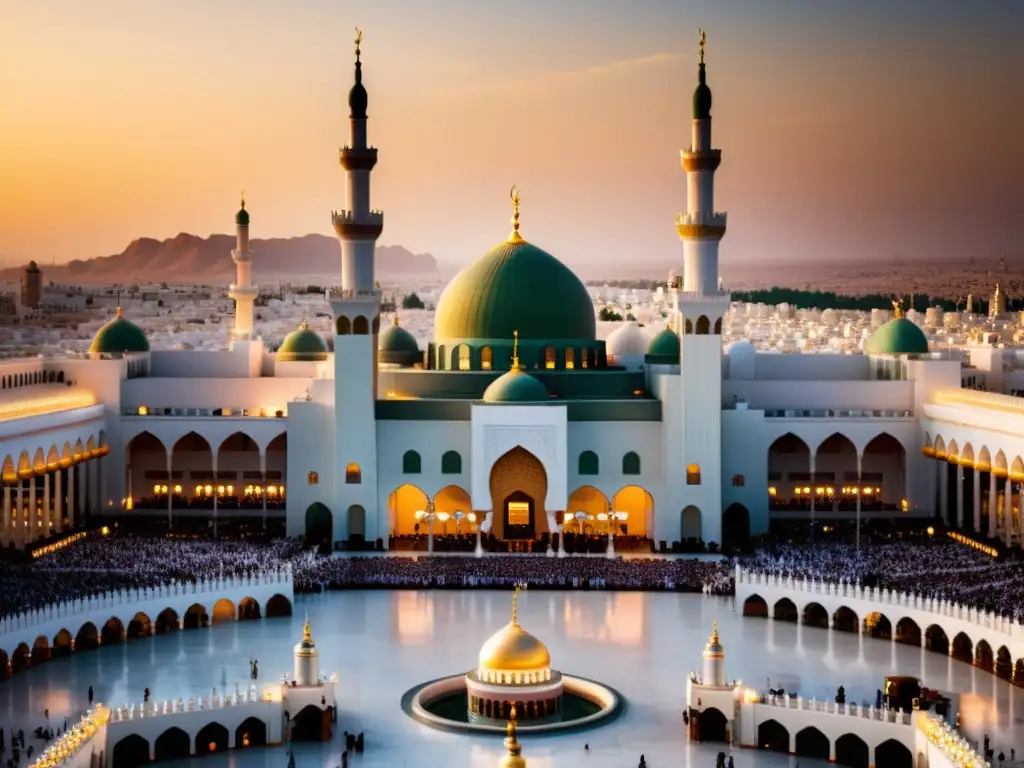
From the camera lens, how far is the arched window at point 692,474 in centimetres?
4850

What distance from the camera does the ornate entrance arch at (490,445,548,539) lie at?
4875 centimetres

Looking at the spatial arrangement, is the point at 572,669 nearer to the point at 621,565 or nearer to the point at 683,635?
the point at 683,635

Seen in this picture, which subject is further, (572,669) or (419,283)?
(419,283)

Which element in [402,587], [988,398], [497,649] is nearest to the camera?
[497,649]

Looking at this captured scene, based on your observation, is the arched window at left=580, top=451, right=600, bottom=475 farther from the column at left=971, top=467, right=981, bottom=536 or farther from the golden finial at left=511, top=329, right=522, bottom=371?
the column at left=971, top=467, right=981, bottom=536

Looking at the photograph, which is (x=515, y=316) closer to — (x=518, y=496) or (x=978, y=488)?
(x=518, y=496)

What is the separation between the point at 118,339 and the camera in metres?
56.9

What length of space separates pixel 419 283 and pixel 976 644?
371ft

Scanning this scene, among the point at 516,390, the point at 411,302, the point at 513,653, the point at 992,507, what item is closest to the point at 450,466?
the point at 516,390

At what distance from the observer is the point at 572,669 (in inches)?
1324

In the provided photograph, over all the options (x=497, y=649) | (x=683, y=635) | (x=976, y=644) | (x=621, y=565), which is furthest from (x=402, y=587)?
(x=976, y=644)

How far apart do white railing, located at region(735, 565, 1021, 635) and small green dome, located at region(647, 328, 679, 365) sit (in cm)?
1339

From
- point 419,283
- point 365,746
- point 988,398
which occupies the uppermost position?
point 419,283

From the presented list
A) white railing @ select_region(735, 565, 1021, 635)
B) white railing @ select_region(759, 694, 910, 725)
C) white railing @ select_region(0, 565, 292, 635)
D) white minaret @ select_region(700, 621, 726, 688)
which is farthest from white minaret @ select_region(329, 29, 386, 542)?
white railing @ select_region(759, 694, 910, 725)
